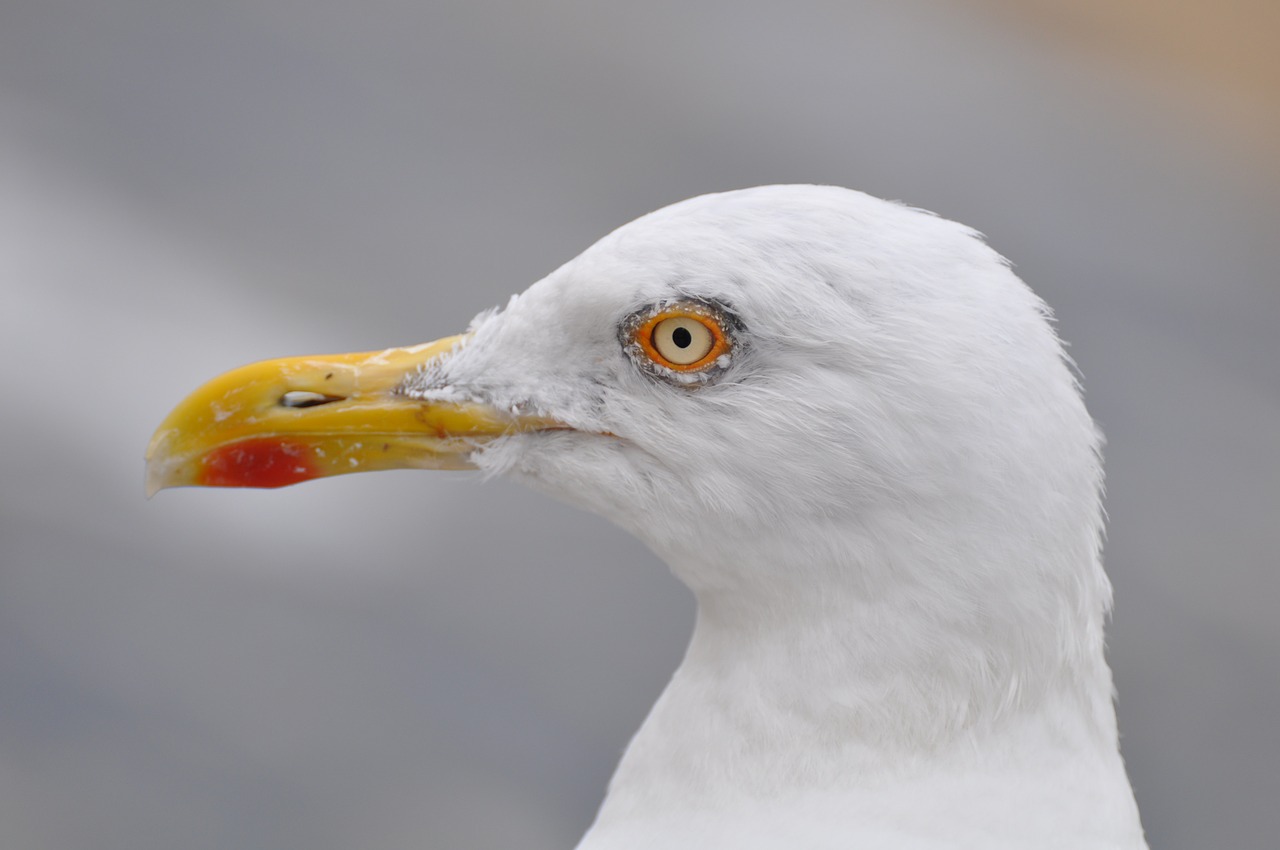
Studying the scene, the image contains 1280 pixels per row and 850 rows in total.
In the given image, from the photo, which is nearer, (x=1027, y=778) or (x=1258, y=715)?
(x=1027, y=778)

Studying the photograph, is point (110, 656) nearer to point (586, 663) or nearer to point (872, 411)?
point (586, 663)

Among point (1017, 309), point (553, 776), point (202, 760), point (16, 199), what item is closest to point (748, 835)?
point (1017, 309)

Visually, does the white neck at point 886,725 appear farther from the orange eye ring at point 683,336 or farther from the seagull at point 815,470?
the orange eye ring at point 683,336

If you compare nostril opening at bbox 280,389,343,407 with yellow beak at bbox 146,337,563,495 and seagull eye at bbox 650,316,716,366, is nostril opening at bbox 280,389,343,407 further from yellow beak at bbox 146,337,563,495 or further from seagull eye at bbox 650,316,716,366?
seagull eye at bbox 650,316,716,366

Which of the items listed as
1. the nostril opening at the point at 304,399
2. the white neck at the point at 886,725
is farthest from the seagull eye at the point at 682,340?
the nostril opening at the point at 304,399

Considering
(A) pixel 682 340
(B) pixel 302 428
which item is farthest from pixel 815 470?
(B) pixel 302 428

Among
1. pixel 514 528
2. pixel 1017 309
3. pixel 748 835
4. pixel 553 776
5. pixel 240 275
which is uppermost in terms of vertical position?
pixel 240 275

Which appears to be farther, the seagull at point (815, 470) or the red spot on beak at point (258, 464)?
the red spot on beak at point (258, 464)

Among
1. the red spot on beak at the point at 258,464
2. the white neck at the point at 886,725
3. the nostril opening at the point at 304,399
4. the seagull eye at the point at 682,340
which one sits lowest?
the white neck at the point at 886,725
